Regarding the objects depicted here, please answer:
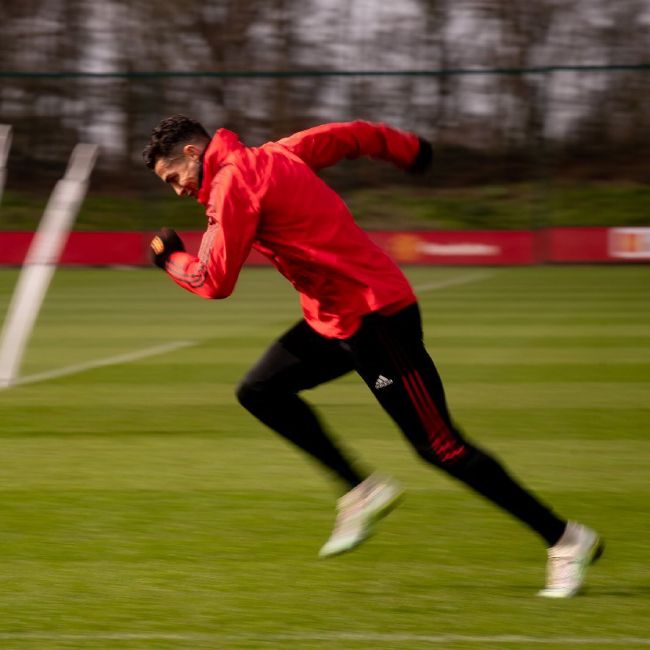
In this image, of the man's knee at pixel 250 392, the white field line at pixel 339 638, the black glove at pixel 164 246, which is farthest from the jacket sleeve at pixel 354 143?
the white field line at pixel 339 638

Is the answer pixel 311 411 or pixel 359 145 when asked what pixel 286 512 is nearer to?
pixel 311 411

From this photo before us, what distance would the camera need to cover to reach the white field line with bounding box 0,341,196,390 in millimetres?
11367

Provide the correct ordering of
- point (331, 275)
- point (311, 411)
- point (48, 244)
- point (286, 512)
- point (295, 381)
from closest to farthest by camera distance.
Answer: point (331, 275) < point (295, 381) < point (311, 411) < point (286, 512) < point (48, 244)

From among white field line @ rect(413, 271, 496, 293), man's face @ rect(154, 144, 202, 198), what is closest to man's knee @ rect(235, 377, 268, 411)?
man's face @ rect(154, 144, 202, 198)

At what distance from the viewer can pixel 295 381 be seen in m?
5.66

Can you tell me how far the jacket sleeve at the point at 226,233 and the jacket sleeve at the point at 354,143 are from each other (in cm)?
60

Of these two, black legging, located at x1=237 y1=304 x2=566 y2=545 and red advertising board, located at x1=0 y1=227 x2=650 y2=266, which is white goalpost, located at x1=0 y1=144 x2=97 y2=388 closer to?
black legging, located at x1=237 y1=304 x2=566 y2=545

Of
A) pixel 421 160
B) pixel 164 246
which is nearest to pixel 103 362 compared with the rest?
pixel 421 160

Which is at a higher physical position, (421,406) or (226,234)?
(226,234)

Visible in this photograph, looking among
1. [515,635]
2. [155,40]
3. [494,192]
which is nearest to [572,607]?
[515,635]

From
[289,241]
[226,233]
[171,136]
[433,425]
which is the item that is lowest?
[433,425]

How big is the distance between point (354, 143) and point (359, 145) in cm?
3

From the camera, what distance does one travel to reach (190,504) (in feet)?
22.0

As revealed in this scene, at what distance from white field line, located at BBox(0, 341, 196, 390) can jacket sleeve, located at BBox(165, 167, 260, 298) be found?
19.8 feet
